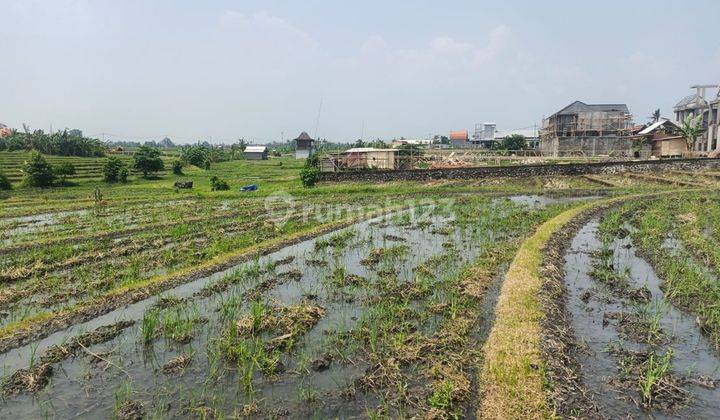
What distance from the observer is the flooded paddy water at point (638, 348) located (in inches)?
172

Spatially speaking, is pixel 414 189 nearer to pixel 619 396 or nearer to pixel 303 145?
pixel 619 396

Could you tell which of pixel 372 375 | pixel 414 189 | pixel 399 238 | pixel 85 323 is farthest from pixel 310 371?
pixel 414 189

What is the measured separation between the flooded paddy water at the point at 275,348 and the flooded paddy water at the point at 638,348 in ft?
4.41

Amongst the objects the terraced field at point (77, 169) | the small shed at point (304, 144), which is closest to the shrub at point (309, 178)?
the terraced field at point (77, 169)

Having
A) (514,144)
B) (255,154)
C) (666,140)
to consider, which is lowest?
(255,154)

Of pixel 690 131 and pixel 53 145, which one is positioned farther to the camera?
pixel 53 145

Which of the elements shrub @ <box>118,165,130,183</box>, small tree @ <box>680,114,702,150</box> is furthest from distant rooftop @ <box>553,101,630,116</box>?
shrub @ <box>118,165,130,183</box>

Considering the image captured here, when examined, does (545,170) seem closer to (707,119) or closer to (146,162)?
(707,119)

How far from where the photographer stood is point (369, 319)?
6.43m

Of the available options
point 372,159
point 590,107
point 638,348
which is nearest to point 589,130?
point 590,107

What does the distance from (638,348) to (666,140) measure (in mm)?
39127

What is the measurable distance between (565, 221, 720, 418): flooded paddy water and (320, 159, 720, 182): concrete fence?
19.2 meters

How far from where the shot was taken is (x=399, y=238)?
12.1 meters

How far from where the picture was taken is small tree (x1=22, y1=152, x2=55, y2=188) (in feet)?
95.6
